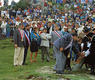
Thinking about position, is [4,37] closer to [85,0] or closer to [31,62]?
[31,62]

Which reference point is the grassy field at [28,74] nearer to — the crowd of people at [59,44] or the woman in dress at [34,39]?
the crowd of people at [59,44]

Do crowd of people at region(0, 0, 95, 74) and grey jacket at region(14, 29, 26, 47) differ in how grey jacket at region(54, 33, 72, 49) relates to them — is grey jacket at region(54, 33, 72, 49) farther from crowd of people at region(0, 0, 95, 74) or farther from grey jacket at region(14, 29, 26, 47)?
grey jacket at region(14, 29, 26, 47)

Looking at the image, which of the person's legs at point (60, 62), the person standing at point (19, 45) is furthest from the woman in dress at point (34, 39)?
the person's legs at point (60, 62)

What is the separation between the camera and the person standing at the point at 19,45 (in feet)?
39.2

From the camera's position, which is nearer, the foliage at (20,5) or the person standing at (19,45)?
the person standing at (19,45)

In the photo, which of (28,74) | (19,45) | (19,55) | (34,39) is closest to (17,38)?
(19,45)

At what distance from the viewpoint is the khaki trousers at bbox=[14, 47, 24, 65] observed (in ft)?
39.5

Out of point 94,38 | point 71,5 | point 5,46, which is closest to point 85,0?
point 71,5

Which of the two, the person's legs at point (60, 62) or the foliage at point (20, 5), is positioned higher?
the foliage at point (20, 5)

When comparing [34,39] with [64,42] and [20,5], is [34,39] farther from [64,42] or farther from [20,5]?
[20,5]

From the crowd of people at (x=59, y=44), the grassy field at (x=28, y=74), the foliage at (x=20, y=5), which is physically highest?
the foliage at (x=20, y=5)

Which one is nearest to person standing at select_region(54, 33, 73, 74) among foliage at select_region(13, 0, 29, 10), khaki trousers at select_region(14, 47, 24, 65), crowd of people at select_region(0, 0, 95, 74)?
crowd of people at select_region(0, 0, 95, 74)

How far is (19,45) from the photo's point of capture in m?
12.0

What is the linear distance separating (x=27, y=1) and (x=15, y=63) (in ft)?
A: 121
